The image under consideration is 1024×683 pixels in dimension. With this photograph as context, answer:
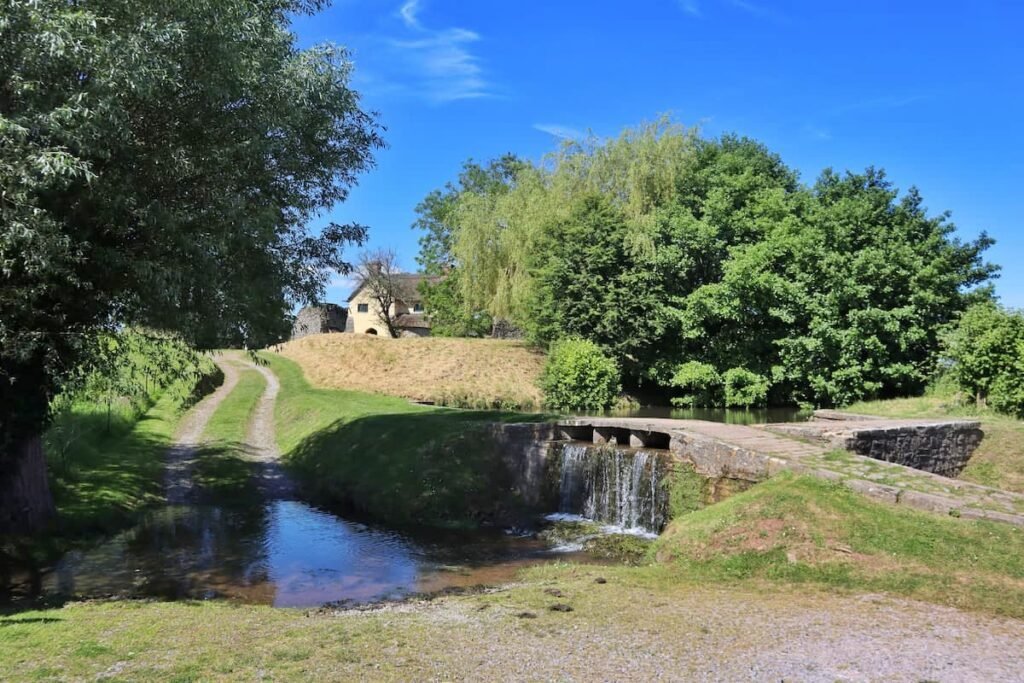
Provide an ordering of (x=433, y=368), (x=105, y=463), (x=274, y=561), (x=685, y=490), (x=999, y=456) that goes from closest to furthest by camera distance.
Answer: (x=274, y=561) < (x=685, y=490) < (x=999, y=456) < (x=105, y=463) < (x=433, y=368)

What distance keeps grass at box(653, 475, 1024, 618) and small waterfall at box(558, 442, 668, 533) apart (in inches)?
120

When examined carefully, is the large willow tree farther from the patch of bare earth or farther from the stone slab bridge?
the stone slab bridge

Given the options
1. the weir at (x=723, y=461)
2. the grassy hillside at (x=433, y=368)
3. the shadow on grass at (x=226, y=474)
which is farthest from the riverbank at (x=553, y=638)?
the grassy hillside at (x=433, y=368)

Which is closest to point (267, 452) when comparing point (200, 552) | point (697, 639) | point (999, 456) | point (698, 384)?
point (200, 552)

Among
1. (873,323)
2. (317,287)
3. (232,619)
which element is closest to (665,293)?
(873,323)

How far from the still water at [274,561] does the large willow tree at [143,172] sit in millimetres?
1841

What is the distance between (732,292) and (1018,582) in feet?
76.3

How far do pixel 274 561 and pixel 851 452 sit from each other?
10869mm

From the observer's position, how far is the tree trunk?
11.3 meters

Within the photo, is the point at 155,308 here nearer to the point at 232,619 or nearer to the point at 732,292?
the point at 232,619

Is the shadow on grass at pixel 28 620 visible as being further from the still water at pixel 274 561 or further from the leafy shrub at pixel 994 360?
the leafy shrub at pixel 994 360

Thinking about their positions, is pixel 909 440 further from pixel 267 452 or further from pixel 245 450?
pixel 245 450

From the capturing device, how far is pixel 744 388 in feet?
103

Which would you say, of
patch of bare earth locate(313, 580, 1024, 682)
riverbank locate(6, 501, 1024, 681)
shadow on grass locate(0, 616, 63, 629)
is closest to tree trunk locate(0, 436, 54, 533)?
riverbank locate(6, 501, 1024, 681)
